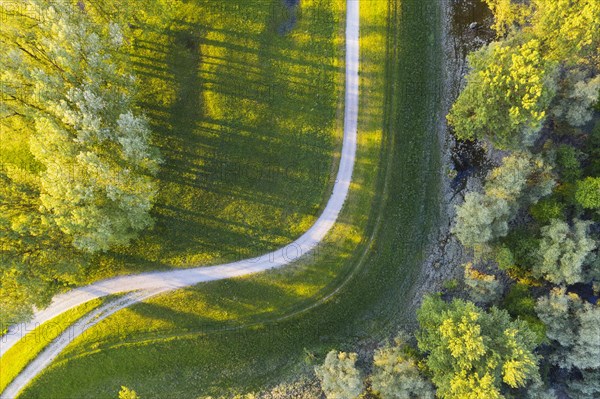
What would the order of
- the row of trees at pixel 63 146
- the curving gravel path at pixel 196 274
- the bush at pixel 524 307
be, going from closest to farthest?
1. the row of trees at pixel 63 146
2. the bush at pixel 524 307
3. the curving gravel path at pixel 196 274

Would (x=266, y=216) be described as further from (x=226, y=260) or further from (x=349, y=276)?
(x=349, y=276)

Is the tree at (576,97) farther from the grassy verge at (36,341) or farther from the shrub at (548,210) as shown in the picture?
the grassy verge at (36,341)

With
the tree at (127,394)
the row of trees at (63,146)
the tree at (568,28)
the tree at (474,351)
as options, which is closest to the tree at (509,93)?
the tree at (568,28)

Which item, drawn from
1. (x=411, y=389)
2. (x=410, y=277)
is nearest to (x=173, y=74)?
(x=410, y=277)

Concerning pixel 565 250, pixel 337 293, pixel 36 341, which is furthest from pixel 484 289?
pixel 36 341

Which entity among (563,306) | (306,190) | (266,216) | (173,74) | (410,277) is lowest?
(563,306)
